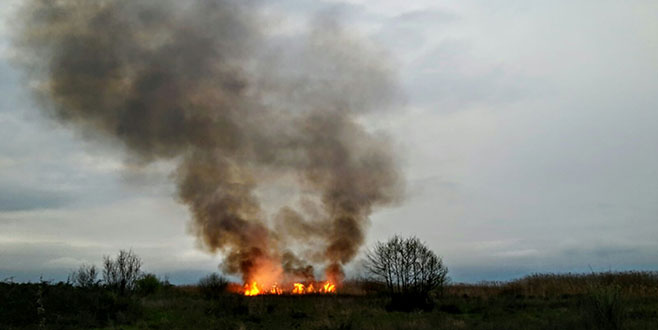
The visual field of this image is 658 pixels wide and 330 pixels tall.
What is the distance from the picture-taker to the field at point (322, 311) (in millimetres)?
20703

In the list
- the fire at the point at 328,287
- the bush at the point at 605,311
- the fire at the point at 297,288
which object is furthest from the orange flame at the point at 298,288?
the bush at the point at 605,311

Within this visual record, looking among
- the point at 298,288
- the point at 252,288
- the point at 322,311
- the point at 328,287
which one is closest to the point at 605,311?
the point at 322,311

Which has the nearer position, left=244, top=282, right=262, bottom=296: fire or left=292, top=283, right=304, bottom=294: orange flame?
left=292, top=283, right=304, bottom=294: orange flame

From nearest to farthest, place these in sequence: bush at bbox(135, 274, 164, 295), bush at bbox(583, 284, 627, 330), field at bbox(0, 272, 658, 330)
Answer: bush at bbox(583, 284, 627, 330), field at bbox(0, 272, 658, 330), bush at bbox(135, 274, 164, 295)

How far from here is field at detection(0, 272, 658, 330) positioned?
2070cm

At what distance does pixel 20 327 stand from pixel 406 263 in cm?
2067

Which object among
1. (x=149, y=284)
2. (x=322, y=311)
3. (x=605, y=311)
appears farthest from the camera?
(x=149, y=284)

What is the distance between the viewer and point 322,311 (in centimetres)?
Result: 2866

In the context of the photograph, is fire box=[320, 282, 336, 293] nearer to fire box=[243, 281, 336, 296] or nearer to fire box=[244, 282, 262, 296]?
fire box=[243, 281, 336, 296]

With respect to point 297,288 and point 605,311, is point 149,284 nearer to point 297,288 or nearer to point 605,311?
point 297,288

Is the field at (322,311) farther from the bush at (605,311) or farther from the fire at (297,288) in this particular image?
the fire at (297,288)

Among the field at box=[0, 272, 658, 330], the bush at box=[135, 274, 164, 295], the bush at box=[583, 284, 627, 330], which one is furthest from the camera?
the bush at box=[135, 274, 164, 295]

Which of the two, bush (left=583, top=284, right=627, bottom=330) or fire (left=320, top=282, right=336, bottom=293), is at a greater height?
fire (left=320, top=282, right=336, bottom=293)

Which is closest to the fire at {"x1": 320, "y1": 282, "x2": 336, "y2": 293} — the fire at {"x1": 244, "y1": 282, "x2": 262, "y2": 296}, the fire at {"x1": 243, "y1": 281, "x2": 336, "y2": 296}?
the fire at {"x1": 243, "y1": 281, "x2": 336, "y2": 296}
